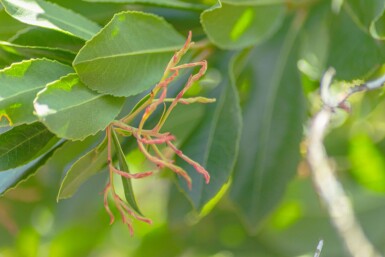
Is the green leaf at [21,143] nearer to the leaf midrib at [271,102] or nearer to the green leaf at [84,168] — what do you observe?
the green leaf at [84,168]

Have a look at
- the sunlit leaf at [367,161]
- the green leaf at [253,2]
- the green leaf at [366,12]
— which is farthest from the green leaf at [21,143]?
the sunlit leaf at [367,161]

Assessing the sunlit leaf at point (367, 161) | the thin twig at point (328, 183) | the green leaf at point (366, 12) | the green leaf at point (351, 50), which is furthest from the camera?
the sunlit leaf at point (367, 161)

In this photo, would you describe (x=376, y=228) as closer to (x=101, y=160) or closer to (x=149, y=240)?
(x=149, y=240)

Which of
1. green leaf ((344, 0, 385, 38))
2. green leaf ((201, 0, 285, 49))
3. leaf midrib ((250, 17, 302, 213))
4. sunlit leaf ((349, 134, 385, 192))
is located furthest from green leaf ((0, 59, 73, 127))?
sunlit leaf ((349, 134, 385, 192))

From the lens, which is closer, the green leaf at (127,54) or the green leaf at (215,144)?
the green leaf at (127,54)

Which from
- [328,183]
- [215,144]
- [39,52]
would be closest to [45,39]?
[39,52]

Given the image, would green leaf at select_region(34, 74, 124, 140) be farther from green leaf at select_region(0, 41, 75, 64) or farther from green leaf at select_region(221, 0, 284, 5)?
green leaf at select_region(221, 0, 284, 5)

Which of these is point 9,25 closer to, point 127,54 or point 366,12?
point 127,54
